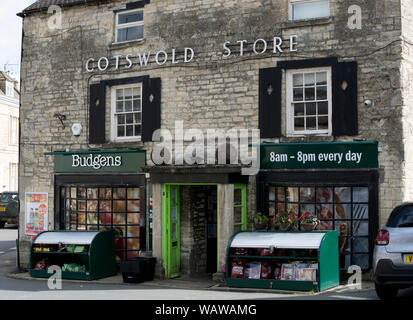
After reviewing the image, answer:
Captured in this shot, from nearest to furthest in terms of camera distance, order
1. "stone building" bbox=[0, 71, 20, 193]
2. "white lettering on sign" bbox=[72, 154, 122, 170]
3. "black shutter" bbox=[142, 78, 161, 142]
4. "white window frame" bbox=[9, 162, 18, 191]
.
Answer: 1. "black shutter" bbox=[142, 78, 161, 142]
2. "white lettering on sign" bbox=[72, 154, 122, 170]
3. "stone building" bbox=[0, 71, 20, 193]
4. "white window frame" bbox=[9, 162, 18, 191]

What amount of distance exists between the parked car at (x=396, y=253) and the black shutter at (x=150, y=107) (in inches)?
270

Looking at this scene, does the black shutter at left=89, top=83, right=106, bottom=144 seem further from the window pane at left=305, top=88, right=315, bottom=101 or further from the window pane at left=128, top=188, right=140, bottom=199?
the window pane at left=305, top=88, right=315, bottom=101

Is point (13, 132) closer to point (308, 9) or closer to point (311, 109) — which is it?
point (308, 9)

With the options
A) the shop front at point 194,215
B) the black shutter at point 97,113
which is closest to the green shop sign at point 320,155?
the shop front at point 194,215

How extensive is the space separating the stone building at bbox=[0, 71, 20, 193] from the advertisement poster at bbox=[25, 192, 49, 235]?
20.5m

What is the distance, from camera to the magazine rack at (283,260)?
33.9 ft

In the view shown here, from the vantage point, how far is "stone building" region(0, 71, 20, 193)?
3441 centimetres

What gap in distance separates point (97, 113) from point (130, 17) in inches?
107

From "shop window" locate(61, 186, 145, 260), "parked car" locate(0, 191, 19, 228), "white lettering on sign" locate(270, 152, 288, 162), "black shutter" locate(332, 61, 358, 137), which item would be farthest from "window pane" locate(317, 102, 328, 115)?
"parked car" locate(0, 191, 19, 228)

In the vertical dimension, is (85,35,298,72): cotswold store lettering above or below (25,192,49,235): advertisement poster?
above

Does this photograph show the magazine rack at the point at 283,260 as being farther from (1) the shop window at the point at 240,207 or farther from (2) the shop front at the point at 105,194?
(2) the shop front at the point at 105,194

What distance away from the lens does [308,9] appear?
1239 centimetres

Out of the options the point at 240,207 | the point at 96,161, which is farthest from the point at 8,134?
the point at 240,207
